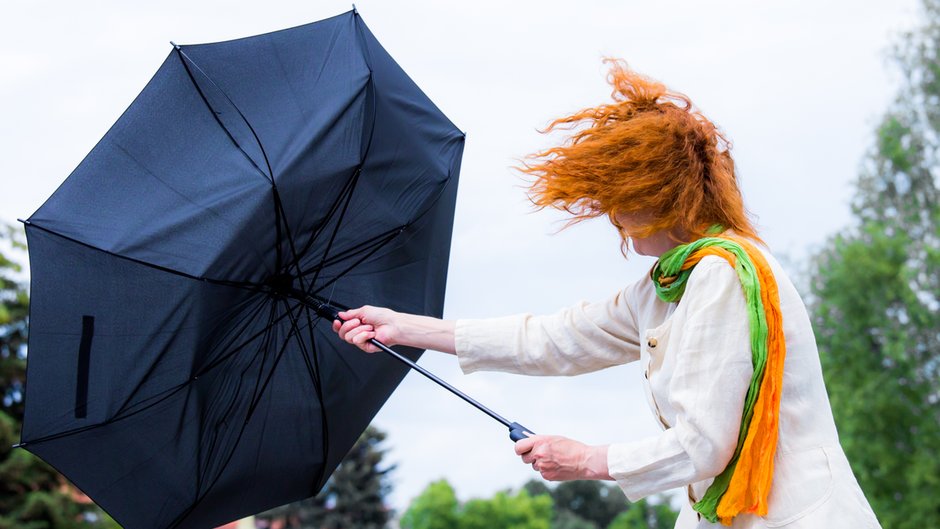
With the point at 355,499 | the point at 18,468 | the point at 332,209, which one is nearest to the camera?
the point at 332,209

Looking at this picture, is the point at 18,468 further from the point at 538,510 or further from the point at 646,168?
the point at 538,510

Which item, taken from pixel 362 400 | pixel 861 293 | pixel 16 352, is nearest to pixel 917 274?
pixel 861 293

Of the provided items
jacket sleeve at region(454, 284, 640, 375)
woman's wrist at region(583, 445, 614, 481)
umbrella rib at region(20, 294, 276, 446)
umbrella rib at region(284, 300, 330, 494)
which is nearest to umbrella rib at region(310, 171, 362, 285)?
umbrella rib at region(284, 300, 330, 494)

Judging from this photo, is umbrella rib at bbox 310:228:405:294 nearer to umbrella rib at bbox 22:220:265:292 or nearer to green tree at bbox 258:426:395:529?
umbrella rib at bbox 22:220:265:292

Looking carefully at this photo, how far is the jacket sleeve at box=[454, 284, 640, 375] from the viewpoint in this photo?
10.3 feet

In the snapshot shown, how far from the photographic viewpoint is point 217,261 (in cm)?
326

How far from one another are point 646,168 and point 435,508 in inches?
1740

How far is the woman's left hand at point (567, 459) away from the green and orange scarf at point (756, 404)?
271 millimetres

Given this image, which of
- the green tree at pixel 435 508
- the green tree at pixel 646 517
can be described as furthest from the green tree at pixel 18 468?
the green tree at pixel 646 517

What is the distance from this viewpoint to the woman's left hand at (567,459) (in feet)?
8.55

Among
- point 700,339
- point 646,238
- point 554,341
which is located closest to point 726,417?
point 700,339

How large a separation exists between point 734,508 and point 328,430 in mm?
1841

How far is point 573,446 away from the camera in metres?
2.64

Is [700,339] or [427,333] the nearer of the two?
[700,339]
